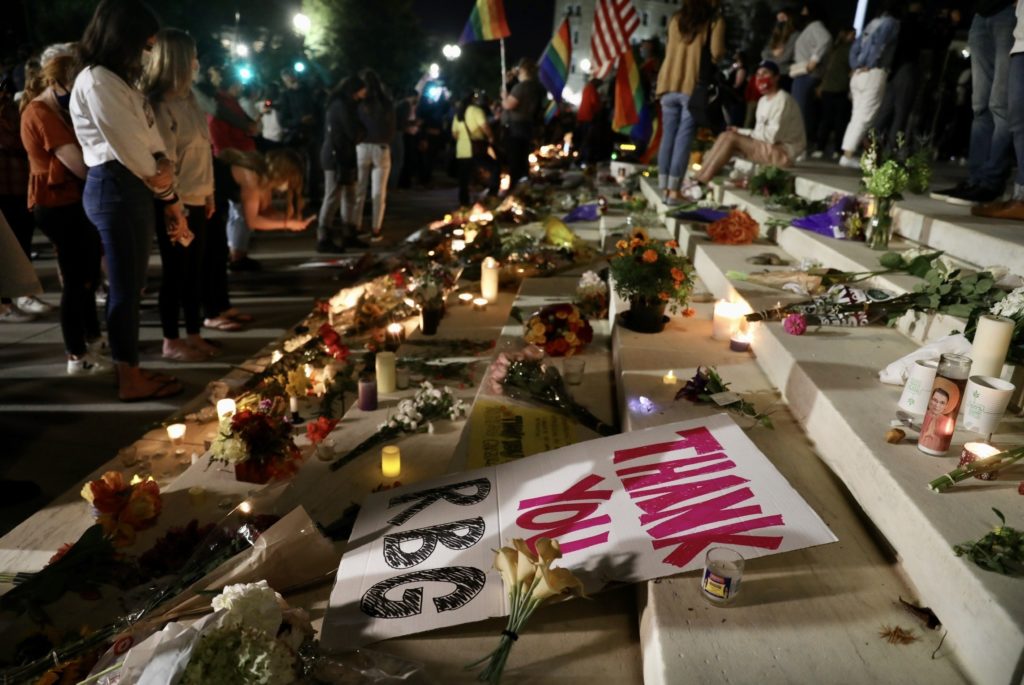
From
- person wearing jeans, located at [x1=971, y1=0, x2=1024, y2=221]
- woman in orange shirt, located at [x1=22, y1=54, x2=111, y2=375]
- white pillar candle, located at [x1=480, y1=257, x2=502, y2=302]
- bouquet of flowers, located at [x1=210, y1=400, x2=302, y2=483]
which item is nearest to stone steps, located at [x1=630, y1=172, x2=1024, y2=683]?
person wearing jeans, located at [x1=971, y1=0, x2=1024, y2=221]

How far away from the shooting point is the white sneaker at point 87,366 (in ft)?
12.4

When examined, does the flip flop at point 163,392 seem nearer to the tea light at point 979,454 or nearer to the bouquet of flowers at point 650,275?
the bouquet of flowers at point 650,275

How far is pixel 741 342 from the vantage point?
9.63 feet

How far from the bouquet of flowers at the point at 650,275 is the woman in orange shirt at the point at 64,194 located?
2731 millimetres

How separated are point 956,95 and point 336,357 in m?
8.53

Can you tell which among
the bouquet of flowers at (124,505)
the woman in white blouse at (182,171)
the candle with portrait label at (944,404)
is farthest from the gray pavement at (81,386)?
the candle with portrait label at (944,404)

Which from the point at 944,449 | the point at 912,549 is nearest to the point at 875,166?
the point at 944,449

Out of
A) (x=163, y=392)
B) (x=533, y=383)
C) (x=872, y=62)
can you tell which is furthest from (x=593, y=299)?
(x=872, y=62)

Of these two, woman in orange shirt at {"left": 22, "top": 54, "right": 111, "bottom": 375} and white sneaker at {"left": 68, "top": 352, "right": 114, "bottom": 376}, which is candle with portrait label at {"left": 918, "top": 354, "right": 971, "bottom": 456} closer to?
woman in orange shirt at {"left": 22, "top": 54, "right": 111, "bottom": 375}

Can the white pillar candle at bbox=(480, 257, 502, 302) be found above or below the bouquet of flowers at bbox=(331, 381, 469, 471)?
above

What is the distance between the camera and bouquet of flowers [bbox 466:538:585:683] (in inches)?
55.9

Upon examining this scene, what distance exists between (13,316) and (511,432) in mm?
4207

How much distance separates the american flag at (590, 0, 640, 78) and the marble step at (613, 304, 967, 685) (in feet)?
24.1

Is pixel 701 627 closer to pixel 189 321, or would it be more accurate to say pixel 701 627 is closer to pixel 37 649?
pixel 37 649
